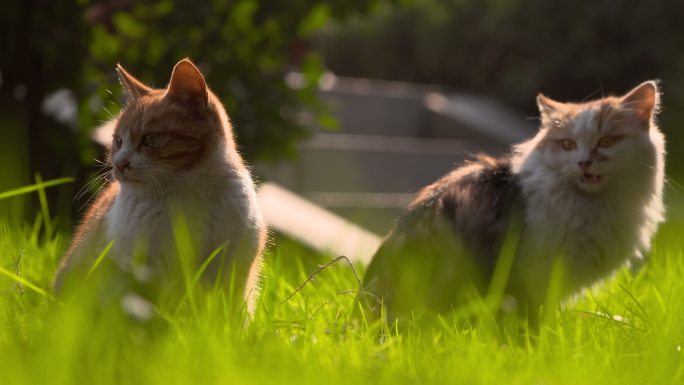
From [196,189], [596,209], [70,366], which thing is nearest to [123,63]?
[196,189]

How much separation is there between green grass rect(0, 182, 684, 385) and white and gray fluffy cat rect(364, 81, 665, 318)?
0.31 metres

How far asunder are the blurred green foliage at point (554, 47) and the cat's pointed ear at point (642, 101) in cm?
819

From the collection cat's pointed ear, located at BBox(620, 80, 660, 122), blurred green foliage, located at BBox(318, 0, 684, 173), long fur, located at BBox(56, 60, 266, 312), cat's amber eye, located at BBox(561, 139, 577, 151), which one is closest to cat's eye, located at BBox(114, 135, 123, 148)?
long fur, located at BBox(56, 60, 266, 312)

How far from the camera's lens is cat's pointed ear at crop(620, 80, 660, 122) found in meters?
3.23

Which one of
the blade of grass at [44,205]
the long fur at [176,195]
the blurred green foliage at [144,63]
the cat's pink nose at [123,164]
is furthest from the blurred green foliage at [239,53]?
the cat's pink nose at [123,164]

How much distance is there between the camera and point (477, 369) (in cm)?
206

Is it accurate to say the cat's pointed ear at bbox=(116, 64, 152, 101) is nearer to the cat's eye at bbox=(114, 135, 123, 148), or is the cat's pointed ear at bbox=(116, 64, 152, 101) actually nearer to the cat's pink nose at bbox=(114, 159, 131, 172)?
the cat's eye at bbox=(114, 135, 123, 148)

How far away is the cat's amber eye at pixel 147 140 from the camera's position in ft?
8.74

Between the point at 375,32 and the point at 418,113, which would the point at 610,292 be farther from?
the point at 375,32

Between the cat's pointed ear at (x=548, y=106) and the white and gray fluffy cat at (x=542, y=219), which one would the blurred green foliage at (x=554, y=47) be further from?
the white and gray fluffy cat at (x=542, y=219)

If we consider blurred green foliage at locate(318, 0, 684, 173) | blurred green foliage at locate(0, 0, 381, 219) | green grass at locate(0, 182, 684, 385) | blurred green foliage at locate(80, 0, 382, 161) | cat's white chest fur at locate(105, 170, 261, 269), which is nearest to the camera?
green grass at locate(0, 182, 684, 385)

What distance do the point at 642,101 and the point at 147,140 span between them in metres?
1.96

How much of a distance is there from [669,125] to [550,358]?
36.6ft

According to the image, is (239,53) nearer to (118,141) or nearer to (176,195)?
(118,141)
